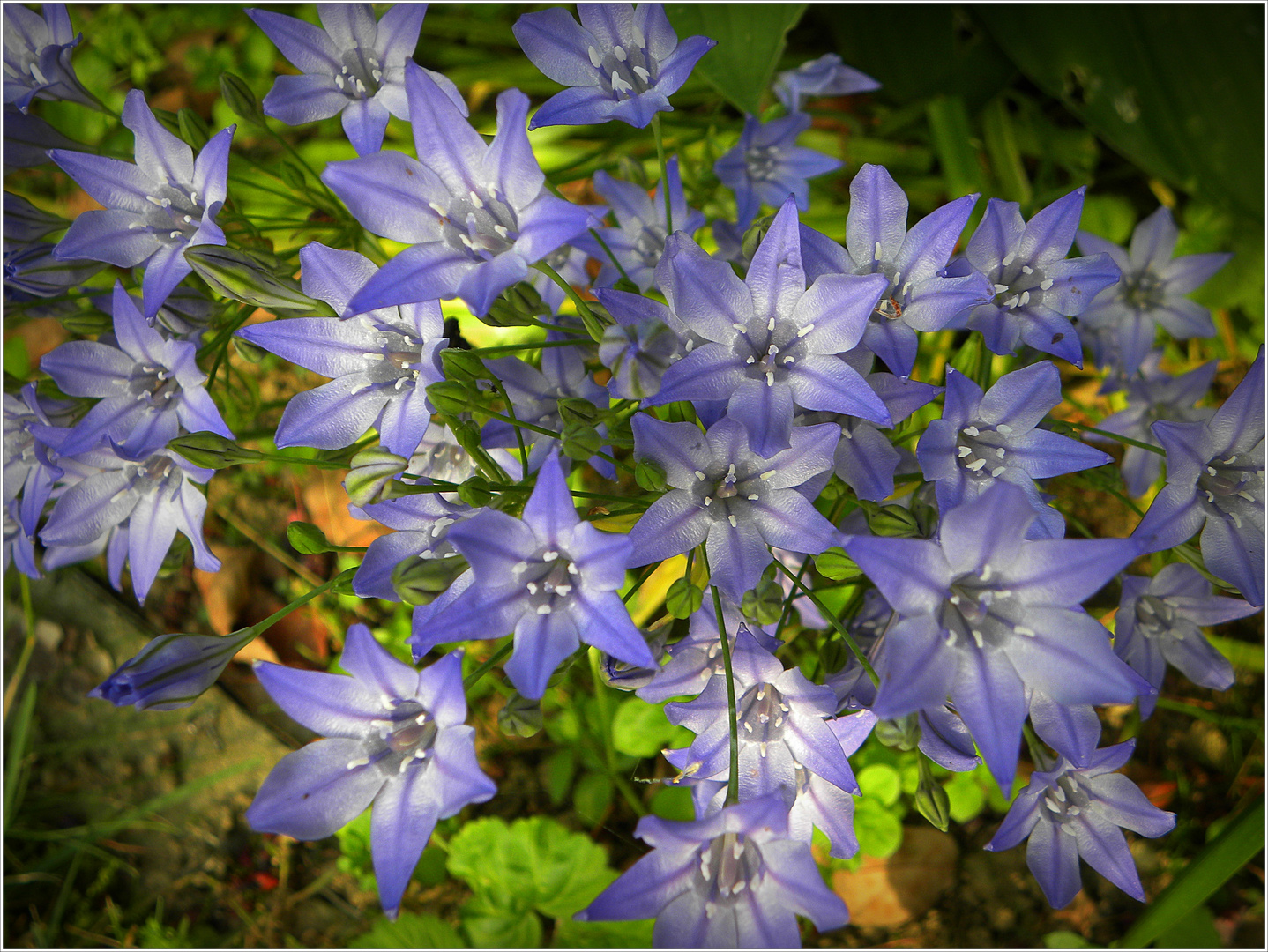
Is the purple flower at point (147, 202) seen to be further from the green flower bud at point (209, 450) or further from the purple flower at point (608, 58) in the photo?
the purple flower at point (608, 58)

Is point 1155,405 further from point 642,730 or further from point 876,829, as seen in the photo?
point 642,730

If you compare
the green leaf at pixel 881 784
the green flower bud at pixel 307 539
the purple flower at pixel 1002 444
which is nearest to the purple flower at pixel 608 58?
the purple flower at pixel 1002 444

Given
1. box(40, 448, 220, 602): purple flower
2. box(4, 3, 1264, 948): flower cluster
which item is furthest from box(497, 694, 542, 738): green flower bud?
box(40, 448, 220, 602): purple flower

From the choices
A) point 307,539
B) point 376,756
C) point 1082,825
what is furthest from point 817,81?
point 376,756

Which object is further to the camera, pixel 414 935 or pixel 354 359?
pixel 414 935

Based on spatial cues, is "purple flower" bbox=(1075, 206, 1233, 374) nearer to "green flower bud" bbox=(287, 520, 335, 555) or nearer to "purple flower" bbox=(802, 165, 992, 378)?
"purple flower" bbox=(802, 165, 992, 378)

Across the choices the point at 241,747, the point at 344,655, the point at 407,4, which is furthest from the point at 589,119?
the point at 241,747

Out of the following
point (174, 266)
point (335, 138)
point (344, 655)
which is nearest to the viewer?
point (344, 655)

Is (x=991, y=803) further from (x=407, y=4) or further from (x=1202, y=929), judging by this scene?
(x=407, y=4)
